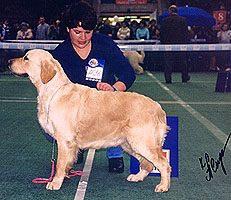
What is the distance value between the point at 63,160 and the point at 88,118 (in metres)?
0.46

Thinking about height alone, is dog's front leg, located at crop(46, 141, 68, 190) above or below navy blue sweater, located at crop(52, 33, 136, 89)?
below

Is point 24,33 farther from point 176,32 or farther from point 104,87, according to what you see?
point 104,87

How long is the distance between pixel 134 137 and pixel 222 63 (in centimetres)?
1463

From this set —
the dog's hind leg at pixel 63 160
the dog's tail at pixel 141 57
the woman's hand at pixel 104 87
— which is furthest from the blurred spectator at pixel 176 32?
the dog's hind leg at pixel 63 160

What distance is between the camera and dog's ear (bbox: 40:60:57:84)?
3801 millimetres

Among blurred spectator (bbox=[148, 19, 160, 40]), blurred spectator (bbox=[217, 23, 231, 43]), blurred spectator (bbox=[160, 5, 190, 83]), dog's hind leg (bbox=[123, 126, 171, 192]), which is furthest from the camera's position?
blurred spectator (bbox=[148, 19, 160, 40])

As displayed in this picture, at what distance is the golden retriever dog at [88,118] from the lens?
374 centimetres

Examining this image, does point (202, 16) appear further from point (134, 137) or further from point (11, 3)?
point (11, 3)

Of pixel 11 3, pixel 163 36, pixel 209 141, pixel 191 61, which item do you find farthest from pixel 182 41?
pixel 11 3

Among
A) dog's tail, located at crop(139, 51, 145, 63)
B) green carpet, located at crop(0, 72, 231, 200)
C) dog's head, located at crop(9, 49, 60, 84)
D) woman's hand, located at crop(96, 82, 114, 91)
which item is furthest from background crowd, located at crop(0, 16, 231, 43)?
dog's head, located at crop(9, 49, 60, 84)

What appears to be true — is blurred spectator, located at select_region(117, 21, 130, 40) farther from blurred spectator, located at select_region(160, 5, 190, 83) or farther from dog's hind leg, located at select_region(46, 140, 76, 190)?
dog's hind leg, located at select_region(46, 140, 76, 190)
